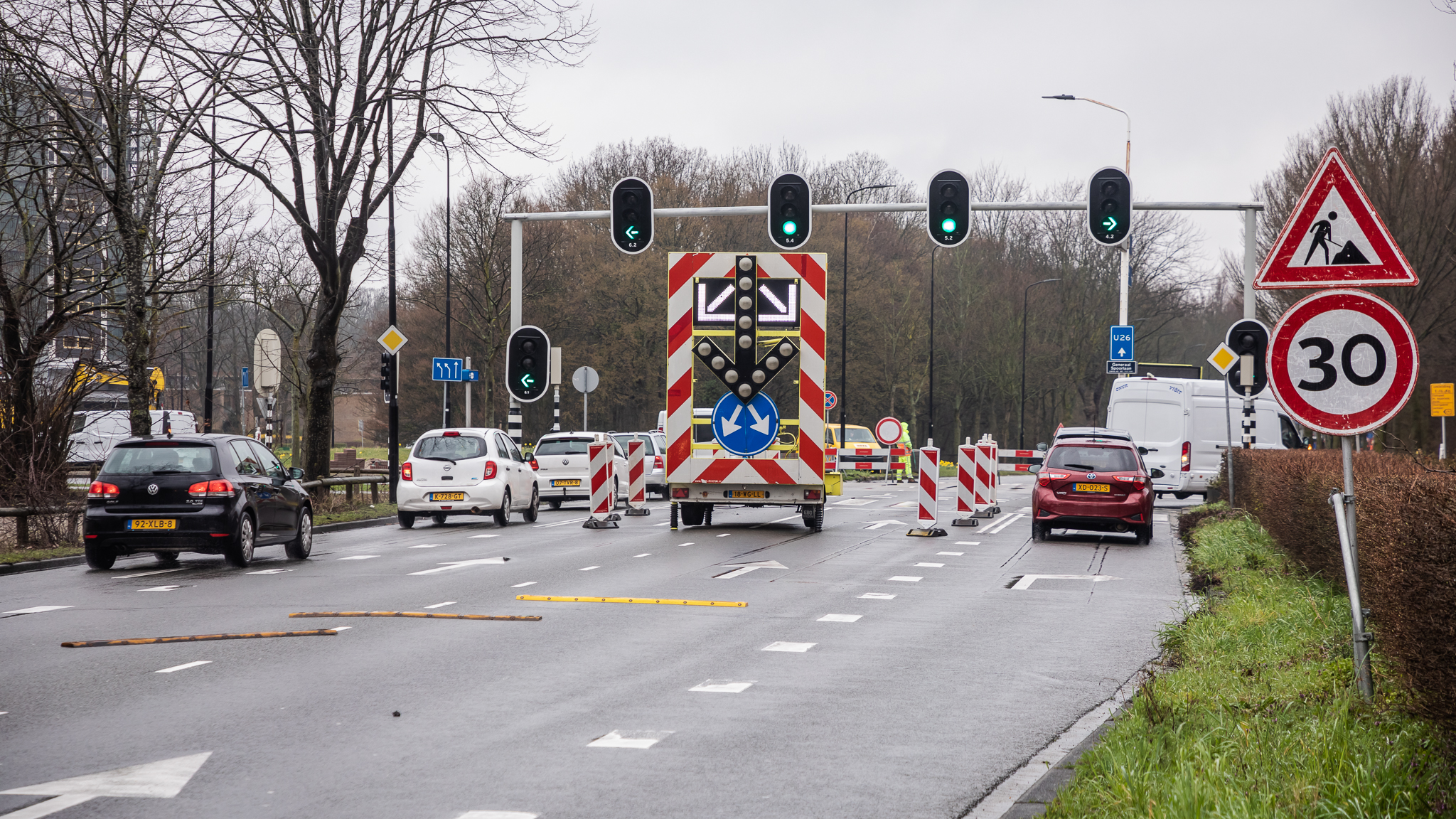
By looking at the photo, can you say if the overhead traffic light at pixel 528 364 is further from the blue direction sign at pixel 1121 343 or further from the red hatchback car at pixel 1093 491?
the blue direction sign at pixel 1121 343

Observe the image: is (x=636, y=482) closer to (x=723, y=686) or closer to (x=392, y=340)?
(x=392, y=340)

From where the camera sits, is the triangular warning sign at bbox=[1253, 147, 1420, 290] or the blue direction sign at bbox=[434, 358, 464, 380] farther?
the blue direction sign at bbox=[434, 358, 464, 380]

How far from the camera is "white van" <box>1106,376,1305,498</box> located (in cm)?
3198

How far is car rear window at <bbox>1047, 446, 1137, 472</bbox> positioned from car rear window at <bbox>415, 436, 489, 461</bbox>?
9.60m

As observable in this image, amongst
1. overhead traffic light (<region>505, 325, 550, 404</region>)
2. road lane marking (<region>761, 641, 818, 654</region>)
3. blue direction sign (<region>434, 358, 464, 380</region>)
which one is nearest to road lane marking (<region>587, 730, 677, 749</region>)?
road lane marking (<region>761, 641, 818, 654</region>)

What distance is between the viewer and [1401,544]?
549 centimetres


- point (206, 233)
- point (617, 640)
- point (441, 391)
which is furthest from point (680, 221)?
point (617, 640)

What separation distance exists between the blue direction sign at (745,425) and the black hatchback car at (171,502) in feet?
24.6

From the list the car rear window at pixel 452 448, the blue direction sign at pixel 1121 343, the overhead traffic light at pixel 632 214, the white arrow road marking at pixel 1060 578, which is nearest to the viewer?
the white arrow road marking at pixel 1060 578

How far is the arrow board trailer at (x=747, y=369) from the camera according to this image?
21.5m

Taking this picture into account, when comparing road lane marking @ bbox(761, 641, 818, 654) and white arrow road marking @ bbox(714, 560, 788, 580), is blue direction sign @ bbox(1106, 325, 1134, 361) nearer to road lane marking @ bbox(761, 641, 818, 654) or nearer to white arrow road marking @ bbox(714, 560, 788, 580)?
white arrow road marking @ bbox(714, 560, 788, 580)

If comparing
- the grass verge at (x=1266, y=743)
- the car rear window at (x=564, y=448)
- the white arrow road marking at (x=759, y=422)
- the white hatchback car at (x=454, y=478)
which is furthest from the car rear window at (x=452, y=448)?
the grass verge at (x=1266, y=743)

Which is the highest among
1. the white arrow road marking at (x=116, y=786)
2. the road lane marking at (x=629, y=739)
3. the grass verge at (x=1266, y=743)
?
the grass verge at (x=1266, y=743)

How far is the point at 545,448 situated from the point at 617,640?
20.5m
